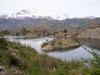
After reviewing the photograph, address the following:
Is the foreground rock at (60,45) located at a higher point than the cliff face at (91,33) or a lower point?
higher

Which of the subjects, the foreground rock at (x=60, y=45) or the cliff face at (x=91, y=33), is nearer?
the foreground rock at (x=60, y=45)

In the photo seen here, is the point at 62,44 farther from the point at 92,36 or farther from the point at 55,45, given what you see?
the point at 92,36

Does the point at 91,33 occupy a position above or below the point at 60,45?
below

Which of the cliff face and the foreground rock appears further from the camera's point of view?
the cliff face

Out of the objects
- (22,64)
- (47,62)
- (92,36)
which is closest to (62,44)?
(92,36)

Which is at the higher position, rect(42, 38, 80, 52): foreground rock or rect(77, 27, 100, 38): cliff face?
rect(42, 38, 80, 52): foreground rock

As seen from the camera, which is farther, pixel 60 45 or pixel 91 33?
pixel 91 33

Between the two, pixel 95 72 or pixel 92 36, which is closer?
pixel 95 72

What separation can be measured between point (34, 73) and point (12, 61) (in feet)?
14.2

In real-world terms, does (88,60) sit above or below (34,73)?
above

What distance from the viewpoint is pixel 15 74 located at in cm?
1184

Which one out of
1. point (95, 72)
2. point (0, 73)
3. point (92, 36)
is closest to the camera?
point (95, 72)

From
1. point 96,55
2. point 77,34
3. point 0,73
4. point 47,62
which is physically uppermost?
point 96,55

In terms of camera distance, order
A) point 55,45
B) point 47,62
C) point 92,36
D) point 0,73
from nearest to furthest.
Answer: point 0,73 → point 47,62 → point 55,45 → point 92,36
